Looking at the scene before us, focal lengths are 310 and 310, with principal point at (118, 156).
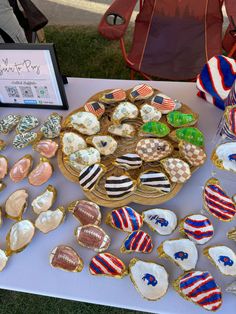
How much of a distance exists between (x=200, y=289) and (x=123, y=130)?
417 millimetres

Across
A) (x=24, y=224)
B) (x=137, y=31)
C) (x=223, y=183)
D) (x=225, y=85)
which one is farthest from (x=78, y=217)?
(x=137, y=31)

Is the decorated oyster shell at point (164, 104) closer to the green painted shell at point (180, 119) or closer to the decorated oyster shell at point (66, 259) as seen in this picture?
the green painted shell at point (180, 119)

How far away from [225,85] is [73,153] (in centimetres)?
45

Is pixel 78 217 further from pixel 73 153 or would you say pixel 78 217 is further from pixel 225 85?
pixel 225 85

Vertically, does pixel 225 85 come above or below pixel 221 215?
above

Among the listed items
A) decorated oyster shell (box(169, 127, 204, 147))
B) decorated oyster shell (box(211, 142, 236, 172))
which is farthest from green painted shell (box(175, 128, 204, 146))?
decorated oyster shell (box(211, 142, 236, 172))

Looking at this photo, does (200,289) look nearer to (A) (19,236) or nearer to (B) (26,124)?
(A) (19,236)

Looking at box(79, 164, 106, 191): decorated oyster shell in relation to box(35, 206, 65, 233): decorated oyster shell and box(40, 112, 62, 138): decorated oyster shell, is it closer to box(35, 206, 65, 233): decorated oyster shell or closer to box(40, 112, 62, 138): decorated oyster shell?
box(35, 206, 65, 233): decorated oyster shell

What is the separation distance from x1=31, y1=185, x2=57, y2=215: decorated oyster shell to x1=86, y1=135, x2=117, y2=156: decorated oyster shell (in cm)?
16

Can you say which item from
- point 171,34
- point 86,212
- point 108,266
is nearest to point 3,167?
point 86,212

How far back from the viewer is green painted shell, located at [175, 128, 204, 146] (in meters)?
0.78

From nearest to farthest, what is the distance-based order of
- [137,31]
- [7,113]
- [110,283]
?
[110,283], [7,113], [137,31]

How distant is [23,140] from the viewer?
34.7 inches

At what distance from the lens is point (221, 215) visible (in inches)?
27.3
